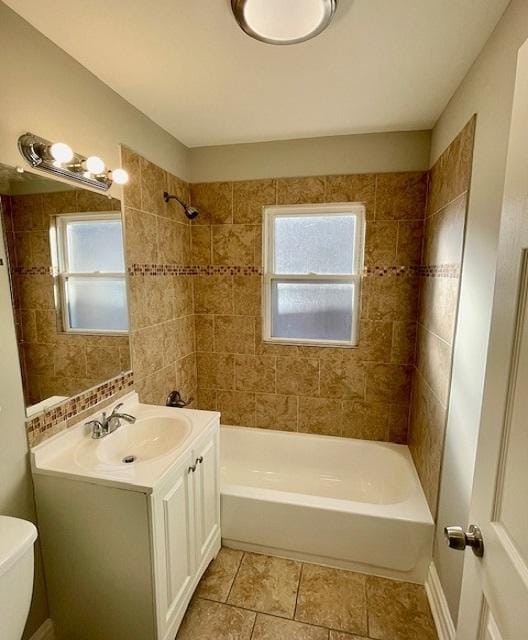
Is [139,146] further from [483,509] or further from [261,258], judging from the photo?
[483,509]

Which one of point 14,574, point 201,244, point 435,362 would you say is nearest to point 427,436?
point 435,362

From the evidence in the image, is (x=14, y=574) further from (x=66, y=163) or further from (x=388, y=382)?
(x=388, y=382)

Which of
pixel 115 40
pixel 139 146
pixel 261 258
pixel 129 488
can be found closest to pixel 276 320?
pixel 261 258

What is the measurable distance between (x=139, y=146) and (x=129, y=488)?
1.80m

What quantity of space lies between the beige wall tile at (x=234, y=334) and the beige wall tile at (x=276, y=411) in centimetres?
42

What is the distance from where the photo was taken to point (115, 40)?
4.31ft

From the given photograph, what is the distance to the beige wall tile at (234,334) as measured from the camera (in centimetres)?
259

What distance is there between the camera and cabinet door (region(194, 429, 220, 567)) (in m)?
1.59

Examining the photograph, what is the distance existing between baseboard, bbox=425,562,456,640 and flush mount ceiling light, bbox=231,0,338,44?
2460mm

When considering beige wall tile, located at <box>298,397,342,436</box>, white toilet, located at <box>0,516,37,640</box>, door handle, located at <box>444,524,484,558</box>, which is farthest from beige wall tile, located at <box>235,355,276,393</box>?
door handle, located at <box>444,524,484,558</box>

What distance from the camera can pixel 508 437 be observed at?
26.0 inches

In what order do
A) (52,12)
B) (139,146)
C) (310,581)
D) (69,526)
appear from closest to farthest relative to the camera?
(52,12), (69,526), (310,581), (139,146)

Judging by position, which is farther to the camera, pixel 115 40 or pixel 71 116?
pixel 71 116

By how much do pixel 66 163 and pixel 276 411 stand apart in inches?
83.3
